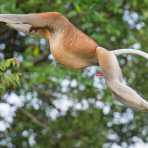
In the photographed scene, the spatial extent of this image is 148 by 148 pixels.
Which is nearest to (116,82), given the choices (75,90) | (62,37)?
(62,37)

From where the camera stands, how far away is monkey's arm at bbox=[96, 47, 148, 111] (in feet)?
3.89

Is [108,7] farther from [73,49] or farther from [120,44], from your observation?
[73,49]

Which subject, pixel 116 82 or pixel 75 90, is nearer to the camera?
Answer: pixel 116 82

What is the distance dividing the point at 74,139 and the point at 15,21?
3.24 m

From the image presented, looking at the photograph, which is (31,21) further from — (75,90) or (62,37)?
(75,90)

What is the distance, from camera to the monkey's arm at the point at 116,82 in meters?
1.18

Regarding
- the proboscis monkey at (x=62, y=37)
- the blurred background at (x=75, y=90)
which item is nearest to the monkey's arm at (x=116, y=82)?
the proboscis monkey at (x=62, y=37)

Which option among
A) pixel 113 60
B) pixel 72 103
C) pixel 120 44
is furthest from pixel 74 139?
pixel 113 60

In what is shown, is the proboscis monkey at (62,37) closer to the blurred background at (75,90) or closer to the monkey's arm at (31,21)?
the monkey's arm at (31,21)

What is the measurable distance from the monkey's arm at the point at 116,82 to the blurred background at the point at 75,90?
185cm

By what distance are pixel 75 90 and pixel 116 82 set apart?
290cm

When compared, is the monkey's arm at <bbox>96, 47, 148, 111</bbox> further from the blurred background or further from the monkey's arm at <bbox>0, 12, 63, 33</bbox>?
the blurred background

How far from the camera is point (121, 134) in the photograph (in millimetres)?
4520

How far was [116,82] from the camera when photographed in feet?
3.99
